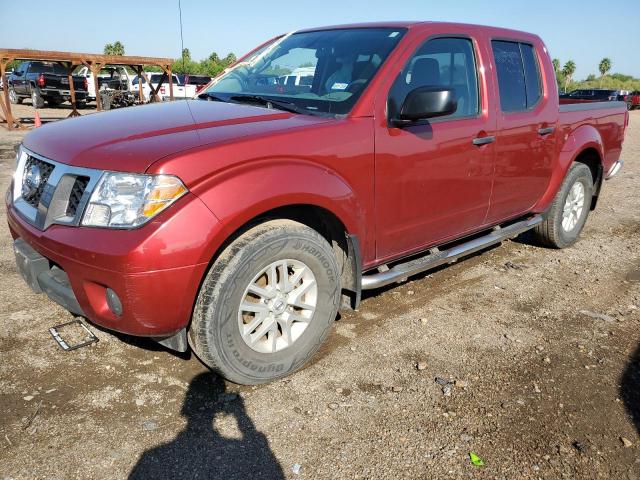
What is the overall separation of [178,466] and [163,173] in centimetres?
125

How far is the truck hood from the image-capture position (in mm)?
2309

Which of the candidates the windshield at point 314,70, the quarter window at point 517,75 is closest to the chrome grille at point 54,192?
the windshield at point 314,70

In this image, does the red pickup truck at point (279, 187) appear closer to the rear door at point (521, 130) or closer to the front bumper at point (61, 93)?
the rear door at point (521, 130)

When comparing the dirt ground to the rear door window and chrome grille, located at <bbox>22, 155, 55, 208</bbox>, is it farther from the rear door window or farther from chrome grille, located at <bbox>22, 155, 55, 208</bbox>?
the rear door window

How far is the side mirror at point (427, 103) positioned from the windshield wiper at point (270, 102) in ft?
1.86

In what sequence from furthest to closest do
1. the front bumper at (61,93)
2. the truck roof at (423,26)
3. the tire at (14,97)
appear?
1. the tire at (14,97)
2. the front bumper at (61,93)
3. the truck roof at (423,26)

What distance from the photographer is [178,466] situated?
2.17 metres

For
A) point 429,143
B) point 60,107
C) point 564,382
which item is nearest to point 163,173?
point 429,143

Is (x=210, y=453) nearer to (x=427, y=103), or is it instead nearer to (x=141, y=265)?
(x=141, y=265)

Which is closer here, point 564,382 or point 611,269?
point 564,382

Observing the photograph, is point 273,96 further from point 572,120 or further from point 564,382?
point 572,120

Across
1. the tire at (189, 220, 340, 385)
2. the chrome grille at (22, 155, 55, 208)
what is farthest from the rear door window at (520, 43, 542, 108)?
the chrome grille at (22, 155, 55, 208)

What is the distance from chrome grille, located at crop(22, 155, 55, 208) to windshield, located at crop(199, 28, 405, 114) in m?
1.22

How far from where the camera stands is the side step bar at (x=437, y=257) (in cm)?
316
